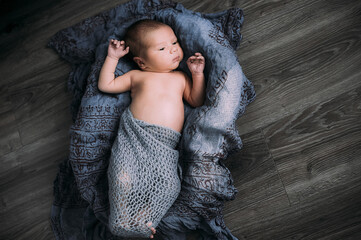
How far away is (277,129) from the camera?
125 centimetres

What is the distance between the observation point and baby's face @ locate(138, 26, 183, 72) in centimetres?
113

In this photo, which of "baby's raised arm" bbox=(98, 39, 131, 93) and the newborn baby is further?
"baby's raised arm" bbox=(98, 39, 131, 93)

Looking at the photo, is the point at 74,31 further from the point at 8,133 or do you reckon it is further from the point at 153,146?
the point at 153,146

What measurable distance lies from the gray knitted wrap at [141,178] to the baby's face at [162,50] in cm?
24

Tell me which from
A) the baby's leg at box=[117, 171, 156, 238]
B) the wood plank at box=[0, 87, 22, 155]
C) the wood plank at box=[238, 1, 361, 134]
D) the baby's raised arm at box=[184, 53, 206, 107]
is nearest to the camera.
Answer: the baby's leg at box=[117, 171, 156, 238]

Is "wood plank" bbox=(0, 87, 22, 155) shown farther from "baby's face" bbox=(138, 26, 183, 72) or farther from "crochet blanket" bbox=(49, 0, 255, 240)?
"baby's face" bbox=(138, 26, 183, 72)

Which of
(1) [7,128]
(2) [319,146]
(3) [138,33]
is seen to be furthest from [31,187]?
(2) [319,146]

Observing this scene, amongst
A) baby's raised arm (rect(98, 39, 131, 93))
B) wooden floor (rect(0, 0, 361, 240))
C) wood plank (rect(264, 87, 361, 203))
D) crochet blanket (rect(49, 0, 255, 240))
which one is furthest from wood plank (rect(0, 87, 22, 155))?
wood plank (rect(264, 87, 361, 203))

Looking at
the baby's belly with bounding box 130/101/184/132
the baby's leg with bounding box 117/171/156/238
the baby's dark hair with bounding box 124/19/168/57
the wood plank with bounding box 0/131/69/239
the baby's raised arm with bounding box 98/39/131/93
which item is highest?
the baby's dark hair with bounding box 124/19/168/57

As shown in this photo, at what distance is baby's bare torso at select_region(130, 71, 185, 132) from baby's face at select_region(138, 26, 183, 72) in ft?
0.15

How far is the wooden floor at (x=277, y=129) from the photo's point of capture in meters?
Result: 1.20

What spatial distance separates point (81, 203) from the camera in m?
1.29

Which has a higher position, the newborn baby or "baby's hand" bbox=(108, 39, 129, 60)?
"baby's hand" bbox=(108, 39, 129, 60)

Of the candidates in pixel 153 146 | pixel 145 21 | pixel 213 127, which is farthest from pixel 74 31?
pixel 213 127
